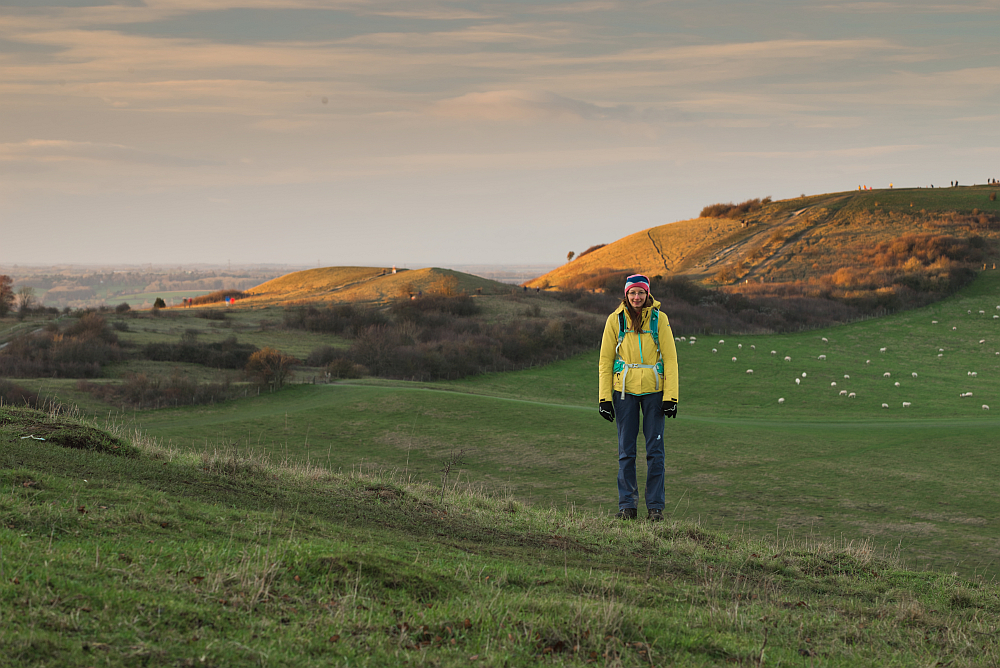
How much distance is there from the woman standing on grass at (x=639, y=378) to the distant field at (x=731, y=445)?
1.44m

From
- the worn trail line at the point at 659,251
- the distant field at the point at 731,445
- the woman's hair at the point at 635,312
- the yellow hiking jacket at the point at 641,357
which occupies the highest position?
the worn trail line at the point at 659,251

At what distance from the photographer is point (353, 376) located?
27094 millimetres

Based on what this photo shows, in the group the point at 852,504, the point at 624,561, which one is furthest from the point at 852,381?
the point at 624,561

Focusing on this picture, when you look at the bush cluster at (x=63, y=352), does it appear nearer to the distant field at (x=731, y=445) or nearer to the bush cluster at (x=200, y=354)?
the bush cluster at (x=200, y=354)

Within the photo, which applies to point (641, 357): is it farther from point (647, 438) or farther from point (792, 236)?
point (792, 236)

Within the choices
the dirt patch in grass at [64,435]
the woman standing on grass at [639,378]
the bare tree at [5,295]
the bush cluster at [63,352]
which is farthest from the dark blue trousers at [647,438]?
the bare tree at [5,295]

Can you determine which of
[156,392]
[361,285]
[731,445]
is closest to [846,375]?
[731,445]

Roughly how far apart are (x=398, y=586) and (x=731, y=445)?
1082cm

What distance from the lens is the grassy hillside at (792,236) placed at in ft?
212

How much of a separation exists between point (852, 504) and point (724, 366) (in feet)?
63.8

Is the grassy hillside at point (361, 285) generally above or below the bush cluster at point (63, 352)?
above

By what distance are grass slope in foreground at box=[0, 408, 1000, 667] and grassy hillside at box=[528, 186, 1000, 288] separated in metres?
52.9

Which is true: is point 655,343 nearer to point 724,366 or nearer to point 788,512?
point 788,512

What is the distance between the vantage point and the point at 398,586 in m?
5.84
